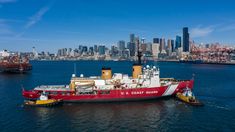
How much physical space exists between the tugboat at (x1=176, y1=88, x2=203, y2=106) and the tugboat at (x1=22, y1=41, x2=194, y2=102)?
6.39 ft

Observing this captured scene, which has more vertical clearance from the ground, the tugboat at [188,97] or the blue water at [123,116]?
the tugboat at [188,97]

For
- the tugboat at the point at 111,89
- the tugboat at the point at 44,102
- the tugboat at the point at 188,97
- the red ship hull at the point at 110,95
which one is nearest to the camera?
the tugboat at the point at 44,102

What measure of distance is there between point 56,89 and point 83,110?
929 centimetres

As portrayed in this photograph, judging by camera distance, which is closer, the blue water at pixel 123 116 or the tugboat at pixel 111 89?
the blue water at pixel 123 116

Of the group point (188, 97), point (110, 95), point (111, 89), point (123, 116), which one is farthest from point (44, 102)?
point (188, 97)

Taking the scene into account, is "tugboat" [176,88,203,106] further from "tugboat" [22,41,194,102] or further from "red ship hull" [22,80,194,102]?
"red ship hull" [22,80,194,102]

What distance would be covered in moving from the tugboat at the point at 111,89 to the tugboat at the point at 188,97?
1.95m

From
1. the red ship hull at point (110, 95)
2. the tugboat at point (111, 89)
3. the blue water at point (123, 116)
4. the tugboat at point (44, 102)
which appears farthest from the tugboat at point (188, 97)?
the tugboat at point (44, 102)

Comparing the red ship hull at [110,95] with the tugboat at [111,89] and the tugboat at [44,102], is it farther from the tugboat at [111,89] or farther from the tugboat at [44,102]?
the tugboat at [44,102]

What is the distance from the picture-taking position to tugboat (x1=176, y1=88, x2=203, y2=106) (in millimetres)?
50938

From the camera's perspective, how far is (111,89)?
2095 inches

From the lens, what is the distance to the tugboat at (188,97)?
5094 cm

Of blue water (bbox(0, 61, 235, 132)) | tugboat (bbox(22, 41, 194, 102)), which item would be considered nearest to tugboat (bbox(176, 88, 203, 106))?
blue water (bbox(0, 61, 235, 132))

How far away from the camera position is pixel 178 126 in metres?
38.7
